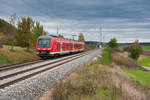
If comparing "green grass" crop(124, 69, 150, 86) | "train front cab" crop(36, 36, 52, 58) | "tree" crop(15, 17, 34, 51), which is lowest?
"green grass" crop(124, 69, 150, 86)

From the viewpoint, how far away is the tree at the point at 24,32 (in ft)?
79.7

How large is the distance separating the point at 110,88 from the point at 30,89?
3.18 meters

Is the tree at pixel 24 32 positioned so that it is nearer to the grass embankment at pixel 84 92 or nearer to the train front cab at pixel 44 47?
the train front cab at pixel 44 47

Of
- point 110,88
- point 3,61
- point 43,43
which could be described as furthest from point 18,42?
point 110,88

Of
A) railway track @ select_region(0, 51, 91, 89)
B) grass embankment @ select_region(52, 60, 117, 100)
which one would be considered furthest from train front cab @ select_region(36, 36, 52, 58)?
grass embankment @ select_region(52, 60, 117, 100)

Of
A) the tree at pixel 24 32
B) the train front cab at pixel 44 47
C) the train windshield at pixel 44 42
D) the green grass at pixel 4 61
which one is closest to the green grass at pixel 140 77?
the train front cab at pixel 44 47

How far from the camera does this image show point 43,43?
61.2ft

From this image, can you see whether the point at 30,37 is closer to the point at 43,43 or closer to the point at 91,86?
the point at 43,43

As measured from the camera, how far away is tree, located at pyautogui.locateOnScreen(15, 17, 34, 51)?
24.3m

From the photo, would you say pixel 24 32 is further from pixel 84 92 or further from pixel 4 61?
pixel 84 92

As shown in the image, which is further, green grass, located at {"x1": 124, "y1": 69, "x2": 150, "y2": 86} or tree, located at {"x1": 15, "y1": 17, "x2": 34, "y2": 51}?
tree, located at {"x1": 15, "y1": 17, "x2": 34, "y2": 51}

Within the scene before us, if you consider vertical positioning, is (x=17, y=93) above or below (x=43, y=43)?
below

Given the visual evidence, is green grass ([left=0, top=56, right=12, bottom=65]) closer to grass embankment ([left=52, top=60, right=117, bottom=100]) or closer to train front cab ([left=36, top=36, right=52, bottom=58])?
train front cab ([left=36, top=36, right=52, bottom=58])

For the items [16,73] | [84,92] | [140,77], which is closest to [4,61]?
[16,73]
